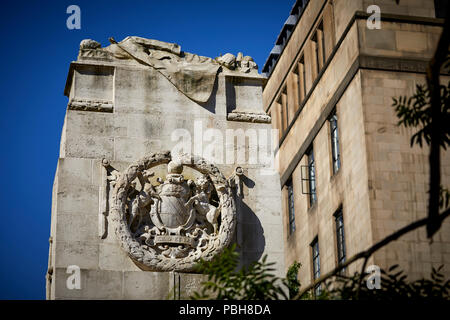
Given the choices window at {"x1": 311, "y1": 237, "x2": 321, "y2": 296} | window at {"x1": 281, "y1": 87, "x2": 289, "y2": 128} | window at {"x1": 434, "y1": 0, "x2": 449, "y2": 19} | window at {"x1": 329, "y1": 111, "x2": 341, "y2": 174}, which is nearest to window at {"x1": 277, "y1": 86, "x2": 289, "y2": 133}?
window at {"x1": 281, "y1": 87, "x2": 289, "y2": 128}

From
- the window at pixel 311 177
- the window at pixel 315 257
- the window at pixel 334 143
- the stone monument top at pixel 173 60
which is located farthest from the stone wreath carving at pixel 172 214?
the window at pixel 311 177

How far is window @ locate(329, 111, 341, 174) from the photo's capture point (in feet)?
152

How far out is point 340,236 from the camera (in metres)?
45.8

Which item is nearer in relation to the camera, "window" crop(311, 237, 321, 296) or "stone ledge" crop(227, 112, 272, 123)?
"stone ledge" crop(227, 112, 272, 123)

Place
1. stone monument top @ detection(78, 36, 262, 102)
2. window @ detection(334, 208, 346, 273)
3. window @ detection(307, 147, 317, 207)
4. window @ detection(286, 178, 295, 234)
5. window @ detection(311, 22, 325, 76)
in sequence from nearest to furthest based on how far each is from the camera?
stone monument top @ detection(78, 36, 262, 102) < window @ detection(334, 208, 346, 273) < window @ detection(311, 22, 325, 76) < window @ detection(307, 147, 317, 207) < window @ detection(286, 178, 295, 234)

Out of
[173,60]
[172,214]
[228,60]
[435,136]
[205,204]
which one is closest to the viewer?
[435,136]

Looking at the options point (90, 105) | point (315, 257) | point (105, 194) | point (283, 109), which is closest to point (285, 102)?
point (283, 109)

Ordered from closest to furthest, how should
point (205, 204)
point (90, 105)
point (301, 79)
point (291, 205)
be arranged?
point (205, 204), point (90, 105), point (301, 79), point (291, 205)

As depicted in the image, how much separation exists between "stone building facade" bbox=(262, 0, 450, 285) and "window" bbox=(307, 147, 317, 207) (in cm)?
4

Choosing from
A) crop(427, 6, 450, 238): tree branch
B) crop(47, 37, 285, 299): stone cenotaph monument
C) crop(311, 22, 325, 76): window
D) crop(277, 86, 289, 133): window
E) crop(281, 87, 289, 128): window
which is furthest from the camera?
crop(277, 86, 289, 133): window

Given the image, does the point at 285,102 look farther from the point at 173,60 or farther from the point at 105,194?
the point at 105,194

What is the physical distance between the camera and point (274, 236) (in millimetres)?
25656

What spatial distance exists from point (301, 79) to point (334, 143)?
7.70 m

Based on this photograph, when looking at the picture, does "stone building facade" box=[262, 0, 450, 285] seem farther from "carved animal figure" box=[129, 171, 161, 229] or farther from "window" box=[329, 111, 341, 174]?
"carved animal figure" box=[129, 171, 161, 229]
